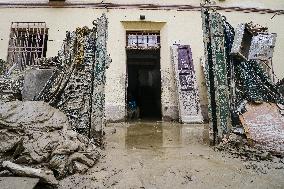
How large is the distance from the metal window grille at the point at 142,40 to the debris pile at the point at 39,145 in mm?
5775

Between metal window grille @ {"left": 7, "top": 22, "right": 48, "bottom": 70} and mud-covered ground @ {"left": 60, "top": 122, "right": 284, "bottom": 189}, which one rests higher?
metal window grille @ {"left": 7, "top": 22, "right": 48, "bottom": 70}

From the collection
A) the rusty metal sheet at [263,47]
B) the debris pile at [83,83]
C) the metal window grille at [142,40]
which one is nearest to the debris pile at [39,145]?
the debris pile at [83,83]

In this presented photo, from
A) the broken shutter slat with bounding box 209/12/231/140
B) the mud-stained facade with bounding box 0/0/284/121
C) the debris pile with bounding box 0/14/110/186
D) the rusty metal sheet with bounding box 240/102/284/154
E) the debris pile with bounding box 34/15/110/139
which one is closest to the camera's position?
the debris pile with bounding box 0/14/110/186

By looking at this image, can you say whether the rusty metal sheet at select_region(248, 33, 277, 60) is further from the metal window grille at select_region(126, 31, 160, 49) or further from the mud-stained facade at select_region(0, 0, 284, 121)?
the metal window grille at select_region(126, 31, 160, 49)

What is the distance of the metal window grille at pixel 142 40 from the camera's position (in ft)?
30.2

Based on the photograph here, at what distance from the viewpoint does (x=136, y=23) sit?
30.0 ft

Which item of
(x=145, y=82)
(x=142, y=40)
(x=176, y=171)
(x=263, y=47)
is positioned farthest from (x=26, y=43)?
(x=176, y=171)

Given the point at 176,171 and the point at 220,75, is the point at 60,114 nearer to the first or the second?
the point at 176,171

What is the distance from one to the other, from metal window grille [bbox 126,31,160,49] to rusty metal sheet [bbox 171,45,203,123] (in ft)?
2.44

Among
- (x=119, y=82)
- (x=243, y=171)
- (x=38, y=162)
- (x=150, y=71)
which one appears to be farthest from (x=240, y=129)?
(x=150, y=71)

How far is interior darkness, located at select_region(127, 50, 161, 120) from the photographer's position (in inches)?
471

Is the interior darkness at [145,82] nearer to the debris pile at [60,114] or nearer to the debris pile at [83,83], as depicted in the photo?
the debris pile at [60,114]

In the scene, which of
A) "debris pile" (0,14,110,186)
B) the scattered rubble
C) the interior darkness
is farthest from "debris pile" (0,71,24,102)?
the interior darkness

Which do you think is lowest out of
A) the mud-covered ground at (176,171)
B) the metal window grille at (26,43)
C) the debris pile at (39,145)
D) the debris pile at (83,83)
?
the mud-covered ground at (176,171)
